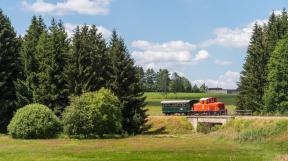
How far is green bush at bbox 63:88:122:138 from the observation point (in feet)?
218

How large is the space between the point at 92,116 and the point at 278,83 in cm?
3014

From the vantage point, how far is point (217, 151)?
41.2 meters

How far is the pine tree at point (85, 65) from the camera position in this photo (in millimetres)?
74062

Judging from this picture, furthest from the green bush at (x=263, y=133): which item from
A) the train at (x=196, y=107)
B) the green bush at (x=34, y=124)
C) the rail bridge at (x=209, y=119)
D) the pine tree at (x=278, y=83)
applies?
the train at (x=196, y=107)

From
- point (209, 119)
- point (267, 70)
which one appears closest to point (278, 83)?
point (267, 70)

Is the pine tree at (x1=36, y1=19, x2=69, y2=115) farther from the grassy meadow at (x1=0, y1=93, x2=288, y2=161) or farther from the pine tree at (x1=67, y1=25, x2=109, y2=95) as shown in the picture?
the grassy meadow at (x1=0, y1=93, x2=288, y2=161)

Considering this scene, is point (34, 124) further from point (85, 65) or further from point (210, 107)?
point (210, 107)

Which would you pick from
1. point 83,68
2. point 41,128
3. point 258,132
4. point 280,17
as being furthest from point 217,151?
point 280,17

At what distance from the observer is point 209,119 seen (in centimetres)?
7900

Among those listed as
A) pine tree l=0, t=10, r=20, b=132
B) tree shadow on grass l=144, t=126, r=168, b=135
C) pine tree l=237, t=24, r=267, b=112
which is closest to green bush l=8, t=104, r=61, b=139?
pine tree l=0, t=10, r=20, b=132

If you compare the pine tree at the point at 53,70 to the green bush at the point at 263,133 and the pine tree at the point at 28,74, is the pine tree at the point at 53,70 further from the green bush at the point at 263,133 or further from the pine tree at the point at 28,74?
the green bush at the point at 263,133

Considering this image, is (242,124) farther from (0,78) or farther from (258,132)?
(0,78)

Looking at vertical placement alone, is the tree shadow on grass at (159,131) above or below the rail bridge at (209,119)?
below

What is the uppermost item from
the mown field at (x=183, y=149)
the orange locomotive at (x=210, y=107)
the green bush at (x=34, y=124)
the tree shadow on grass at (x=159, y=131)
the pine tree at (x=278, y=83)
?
the pine tree at (x=278, y=83)
